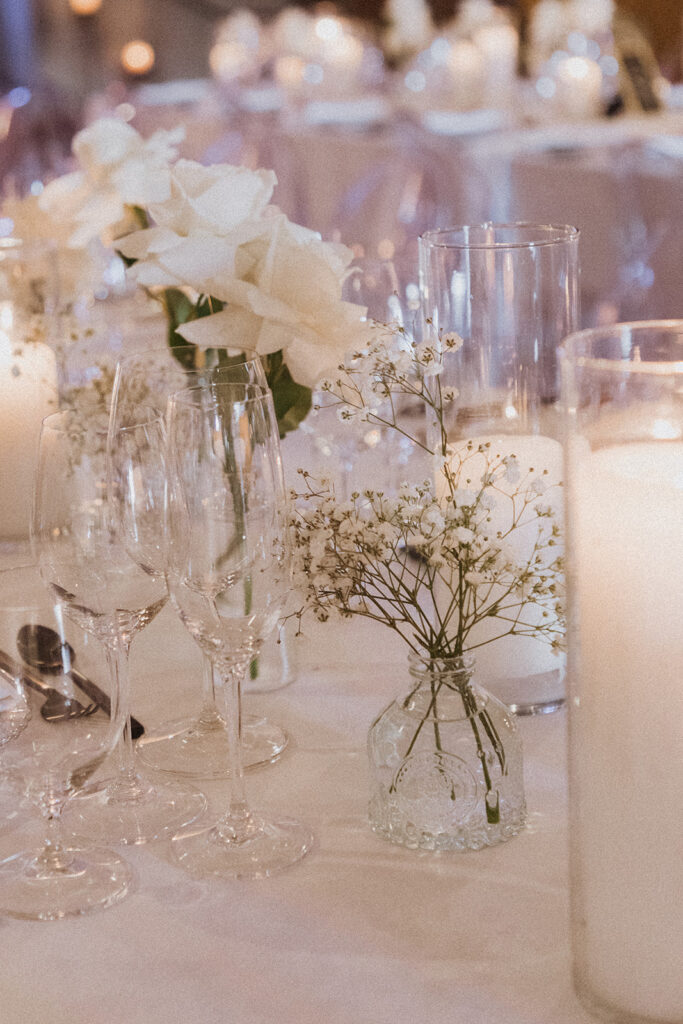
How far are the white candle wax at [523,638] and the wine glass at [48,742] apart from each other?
35 cm

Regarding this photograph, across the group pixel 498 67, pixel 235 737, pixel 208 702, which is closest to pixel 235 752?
pixel 235 737

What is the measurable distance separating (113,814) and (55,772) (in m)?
0.14

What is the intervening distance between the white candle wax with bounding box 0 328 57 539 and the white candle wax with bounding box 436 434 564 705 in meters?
0.47

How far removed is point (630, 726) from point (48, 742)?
1.21 ft

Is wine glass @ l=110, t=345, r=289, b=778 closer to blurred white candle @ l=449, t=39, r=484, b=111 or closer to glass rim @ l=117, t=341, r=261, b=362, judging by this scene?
glass rim @ l=117, t=341, r=261, b=362

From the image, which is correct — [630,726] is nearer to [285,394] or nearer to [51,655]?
[51,655]

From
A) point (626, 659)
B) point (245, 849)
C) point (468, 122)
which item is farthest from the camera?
point (468, 122)

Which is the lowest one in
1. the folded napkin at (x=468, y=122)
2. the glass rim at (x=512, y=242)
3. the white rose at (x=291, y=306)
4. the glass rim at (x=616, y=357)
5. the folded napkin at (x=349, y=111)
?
the glass rim at (x=616, y=357)

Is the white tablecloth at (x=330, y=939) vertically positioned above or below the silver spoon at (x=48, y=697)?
below

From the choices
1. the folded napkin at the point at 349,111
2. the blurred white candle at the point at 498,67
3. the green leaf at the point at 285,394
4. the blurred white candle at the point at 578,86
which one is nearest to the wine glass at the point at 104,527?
the green leaf at the point at 285,394

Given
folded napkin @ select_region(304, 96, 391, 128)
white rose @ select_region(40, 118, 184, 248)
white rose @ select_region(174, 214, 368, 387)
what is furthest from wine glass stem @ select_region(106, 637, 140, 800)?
folded napkin @ select_region(304, 96, 391, 128)

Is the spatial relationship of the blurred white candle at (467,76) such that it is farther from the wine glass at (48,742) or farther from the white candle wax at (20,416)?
the wine glass at (48,742)

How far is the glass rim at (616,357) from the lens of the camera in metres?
0.60

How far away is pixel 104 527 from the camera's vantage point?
0.89m
